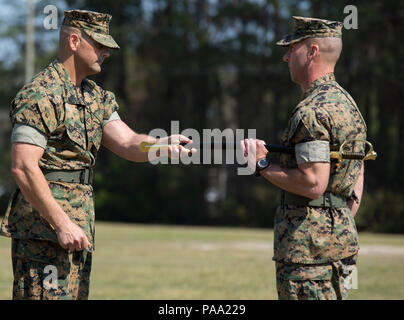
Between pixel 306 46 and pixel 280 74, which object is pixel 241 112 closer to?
pixel 280 74

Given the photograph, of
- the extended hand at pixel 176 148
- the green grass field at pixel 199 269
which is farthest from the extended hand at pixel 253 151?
the green grass field at pixel 199 269

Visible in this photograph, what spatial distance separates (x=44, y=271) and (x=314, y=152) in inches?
71.1

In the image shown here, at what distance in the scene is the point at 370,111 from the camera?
90.0ft

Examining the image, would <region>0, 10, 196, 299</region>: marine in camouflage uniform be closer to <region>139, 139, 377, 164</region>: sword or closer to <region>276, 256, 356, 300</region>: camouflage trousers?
<region>139, 139, 377, 164</region>: sword

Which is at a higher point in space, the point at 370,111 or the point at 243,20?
the point at 243,20

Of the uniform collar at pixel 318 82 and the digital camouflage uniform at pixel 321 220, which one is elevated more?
the uniform collar at pixel 318 82

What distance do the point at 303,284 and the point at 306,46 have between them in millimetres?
1515

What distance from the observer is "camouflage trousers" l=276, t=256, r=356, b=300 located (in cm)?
465

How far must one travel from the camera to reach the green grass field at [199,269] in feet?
34.1

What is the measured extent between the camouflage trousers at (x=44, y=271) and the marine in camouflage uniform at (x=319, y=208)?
4.29ft

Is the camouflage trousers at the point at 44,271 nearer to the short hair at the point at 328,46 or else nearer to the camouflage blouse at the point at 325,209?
the camouflage blouse at the point at 325,209

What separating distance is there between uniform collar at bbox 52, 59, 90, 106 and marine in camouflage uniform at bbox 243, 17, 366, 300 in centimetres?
129

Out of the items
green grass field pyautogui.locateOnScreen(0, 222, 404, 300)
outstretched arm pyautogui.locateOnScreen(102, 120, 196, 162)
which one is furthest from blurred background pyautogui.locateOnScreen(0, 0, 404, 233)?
outstretched arm pyautogui.locateOnScreen(102, 120, 196, 162)
